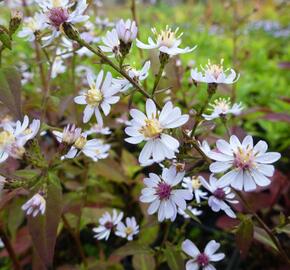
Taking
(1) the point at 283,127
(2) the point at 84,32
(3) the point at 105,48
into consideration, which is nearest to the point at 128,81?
(3) the point at 105,48

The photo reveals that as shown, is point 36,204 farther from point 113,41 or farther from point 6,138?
point 113,41

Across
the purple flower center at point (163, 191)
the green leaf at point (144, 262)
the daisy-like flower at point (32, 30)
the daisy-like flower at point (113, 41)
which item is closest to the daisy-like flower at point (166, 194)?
the purple flower center at point (163, 191)

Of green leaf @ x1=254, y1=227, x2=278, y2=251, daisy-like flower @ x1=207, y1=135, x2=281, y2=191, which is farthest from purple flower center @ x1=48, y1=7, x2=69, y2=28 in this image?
green leaf @ x1=254, y1=227, x2=278, y2=251

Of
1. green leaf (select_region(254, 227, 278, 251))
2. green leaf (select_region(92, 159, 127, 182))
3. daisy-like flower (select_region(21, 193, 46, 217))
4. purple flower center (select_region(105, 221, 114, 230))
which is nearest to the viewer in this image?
daisy-like flower (select_region(21, 193, 46, 217))

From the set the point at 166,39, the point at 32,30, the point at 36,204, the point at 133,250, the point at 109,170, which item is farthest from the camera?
the point at 109,170

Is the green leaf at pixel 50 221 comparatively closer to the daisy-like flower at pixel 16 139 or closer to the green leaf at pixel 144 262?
the daisy-like flower at pixel 16 139

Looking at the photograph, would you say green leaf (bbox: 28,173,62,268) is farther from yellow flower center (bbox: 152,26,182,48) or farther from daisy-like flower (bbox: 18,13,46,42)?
daisy-like flower (bbox: 18,13,46,42)

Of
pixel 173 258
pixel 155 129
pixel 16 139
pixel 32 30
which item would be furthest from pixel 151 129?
pixel 32 30
